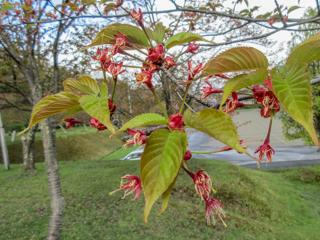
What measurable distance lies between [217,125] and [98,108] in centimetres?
15

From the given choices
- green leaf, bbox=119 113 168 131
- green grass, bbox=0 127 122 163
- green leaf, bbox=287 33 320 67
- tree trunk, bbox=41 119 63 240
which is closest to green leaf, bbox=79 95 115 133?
green leaf, bbox=119 113 168 131

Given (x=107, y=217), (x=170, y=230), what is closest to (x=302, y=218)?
(x=170, y=230)

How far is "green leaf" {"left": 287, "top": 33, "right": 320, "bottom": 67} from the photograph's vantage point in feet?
1.49

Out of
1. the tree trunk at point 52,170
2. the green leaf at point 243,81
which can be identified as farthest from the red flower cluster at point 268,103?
the tree trunk at point 52,170

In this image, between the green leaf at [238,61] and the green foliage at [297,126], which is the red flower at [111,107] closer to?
the green leaf at [238,61]

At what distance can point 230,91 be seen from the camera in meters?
0.49

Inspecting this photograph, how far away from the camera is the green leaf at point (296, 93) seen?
40cm

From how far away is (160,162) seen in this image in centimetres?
44

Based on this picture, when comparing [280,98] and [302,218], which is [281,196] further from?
[280,98]

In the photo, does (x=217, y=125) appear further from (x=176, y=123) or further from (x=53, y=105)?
(x=53, y=105)

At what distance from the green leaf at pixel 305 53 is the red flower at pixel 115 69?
24cm

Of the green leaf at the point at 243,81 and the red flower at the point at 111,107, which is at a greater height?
the green leaf at the point at 243,81

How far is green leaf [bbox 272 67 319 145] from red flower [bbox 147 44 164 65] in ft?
0.62

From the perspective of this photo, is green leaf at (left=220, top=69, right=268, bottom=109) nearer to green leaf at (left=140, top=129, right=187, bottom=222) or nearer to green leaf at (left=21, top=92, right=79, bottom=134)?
green leaf at (left=140, top=129, right=187, bottom=222)
